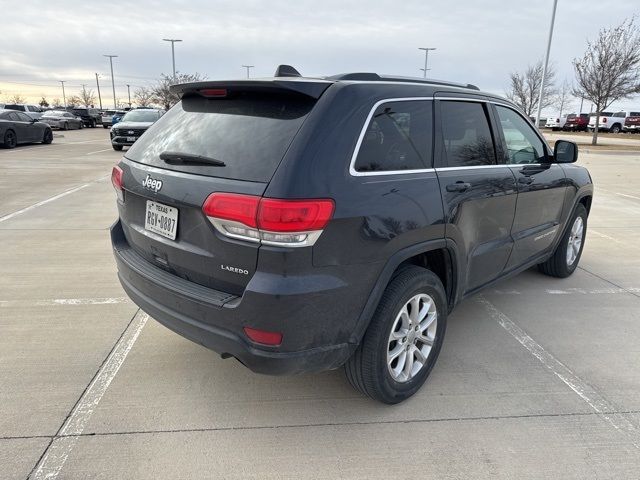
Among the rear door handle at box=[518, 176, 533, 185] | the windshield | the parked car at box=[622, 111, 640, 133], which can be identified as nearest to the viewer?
the rear door handle at box=[518, 176, 533, 185]

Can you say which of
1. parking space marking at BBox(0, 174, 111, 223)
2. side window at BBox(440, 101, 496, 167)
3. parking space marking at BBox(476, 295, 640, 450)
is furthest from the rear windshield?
parking space marking at BBox(0, 174, 111, 223)

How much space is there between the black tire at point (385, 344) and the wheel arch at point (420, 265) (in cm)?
7

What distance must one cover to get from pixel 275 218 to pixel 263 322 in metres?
0.48

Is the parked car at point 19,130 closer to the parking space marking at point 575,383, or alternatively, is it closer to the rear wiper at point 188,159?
the rear wiper at point 188,159

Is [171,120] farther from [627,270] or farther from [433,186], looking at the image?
→ [627,270]

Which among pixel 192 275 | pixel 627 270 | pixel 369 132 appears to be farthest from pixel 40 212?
pixel 627 270

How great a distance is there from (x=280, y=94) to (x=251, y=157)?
40 centimetres

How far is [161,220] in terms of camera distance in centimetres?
266

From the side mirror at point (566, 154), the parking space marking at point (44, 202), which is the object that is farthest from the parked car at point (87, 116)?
the side mirror at point (566, 154)

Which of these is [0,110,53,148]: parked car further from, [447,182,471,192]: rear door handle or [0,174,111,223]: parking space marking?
[447,182,471,192]: rear door handle

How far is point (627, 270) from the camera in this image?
542 cm

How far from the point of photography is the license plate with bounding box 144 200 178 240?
8.41 feet

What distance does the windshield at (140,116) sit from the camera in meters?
18.8

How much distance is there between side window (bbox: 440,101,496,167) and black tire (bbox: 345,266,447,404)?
792 millimetres
